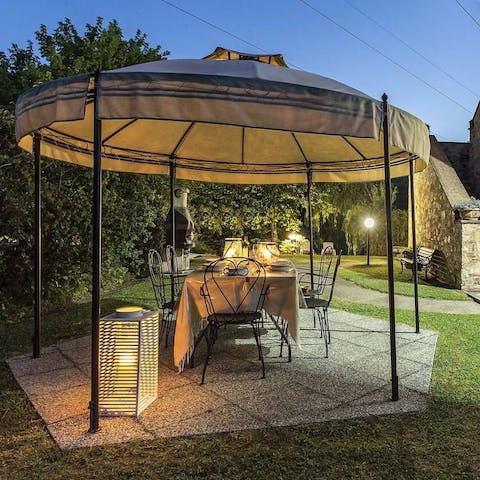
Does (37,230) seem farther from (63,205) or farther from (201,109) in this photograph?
(63,205)

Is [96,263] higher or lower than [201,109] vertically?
lower

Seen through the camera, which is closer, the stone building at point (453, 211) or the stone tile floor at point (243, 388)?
the stone tile floor at point (243, 388)

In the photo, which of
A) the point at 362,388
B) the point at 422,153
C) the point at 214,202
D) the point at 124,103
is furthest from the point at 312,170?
the point at 214,202

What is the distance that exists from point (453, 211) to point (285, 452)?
23.9ft

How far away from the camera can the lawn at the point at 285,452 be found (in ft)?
5.82

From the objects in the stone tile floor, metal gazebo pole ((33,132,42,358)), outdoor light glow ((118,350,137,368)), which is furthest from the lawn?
metal gazebo pole ((33,132,42,358))

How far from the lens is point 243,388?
2715 millimetres

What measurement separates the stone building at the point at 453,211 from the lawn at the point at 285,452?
559 centimetres

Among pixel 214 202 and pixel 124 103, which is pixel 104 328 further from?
pixel 214 202

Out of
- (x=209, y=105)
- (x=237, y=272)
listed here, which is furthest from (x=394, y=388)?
(x=209, y=105)

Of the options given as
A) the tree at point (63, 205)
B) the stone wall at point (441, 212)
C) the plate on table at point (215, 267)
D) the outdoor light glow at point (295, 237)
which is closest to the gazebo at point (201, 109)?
the plate on table at point (215, 267)

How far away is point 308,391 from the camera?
105 inches

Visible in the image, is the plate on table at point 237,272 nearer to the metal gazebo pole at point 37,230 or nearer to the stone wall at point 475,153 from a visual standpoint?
the metal gazebo pole at point 37,230

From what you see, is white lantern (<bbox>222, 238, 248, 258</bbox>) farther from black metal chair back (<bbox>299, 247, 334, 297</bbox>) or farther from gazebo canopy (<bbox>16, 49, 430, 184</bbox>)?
gazebo canopy (<bbox>16, 49, 430, 184</bbox>)
